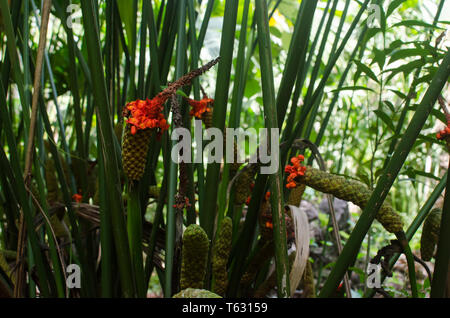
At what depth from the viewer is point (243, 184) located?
66 centimetres

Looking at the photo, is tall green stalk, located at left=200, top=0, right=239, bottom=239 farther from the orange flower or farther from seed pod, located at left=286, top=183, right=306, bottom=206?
the orange flower

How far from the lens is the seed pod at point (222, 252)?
1.73 feet

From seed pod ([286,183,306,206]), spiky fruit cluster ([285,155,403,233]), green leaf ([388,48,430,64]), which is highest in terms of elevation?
green leaf ([388,48,430,64])

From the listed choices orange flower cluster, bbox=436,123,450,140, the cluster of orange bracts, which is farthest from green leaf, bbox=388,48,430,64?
the cluster of orange bracts

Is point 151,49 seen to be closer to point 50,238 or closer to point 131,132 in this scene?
point 131,132

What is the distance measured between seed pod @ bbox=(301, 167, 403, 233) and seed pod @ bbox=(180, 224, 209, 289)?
161 millimetres

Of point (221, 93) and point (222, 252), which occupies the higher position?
A: point (221, 93)

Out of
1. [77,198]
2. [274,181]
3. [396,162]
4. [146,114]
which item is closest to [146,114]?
[146,114]

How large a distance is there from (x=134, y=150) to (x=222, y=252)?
0.17 meters

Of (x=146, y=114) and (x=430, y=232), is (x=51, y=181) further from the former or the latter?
(x=430, y=232)

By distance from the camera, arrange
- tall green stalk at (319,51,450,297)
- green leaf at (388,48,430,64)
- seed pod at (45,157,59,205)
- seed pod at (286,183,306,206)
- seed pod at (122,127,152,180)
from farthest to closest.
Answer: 1. seed pod at (45,157,59,205)
2. seed pod at (286,183,306,206)
3. green leaf at (388,48,430,64)
4. seed pod at (122,127,152,180)
5. tall green stalk at (319,51,450,297)

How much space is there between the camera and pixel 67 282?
2.10 ft

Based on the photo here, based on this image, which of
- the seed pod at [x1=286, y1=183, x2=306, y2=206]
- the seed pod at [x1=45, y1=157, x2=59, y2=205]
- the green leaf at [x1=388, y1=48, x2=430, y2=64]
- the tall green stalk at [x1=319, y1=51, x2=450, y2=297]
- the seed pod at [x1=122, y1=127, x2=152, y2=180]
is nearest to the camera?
the tall green stalk at [x1=319, y1=51, x2=450, y2=297]

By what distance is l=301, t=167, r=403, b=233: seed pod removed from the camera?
487 millimetres
